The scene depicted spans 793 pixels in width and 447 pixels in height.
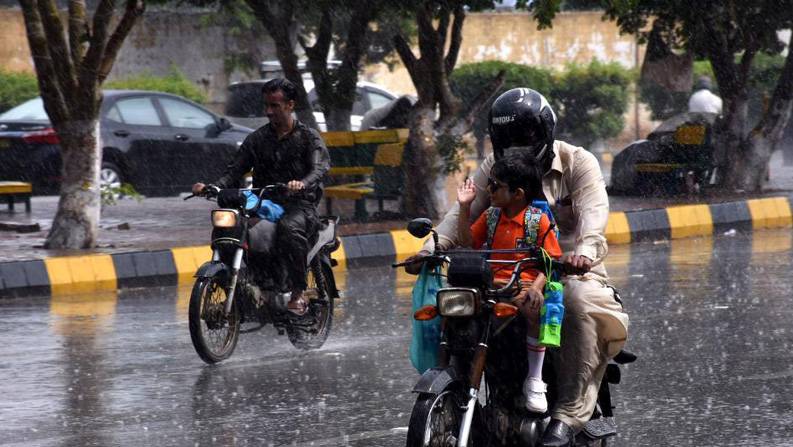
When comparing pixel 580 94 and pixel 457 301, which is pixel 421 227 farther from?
pixel 580 94

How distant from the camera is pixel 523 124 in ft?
17.5

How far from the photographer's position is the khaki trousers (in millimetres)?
5234

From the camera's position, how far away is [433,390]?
4852 millimetres

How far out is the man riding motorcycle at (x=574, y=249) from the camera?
5234mm

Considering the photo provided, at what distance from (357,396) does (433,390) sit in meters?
2.77

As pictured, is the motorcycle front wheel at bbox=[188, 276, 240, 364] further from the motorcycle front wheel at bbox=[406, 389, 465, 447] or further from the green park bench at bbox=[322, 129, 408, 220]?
the green park bench at bbox=[322, 129, 408, 220]

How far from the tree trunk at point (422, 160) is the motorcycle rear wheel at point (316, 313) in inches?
263

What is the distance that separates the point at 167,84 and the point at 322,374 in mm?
26003

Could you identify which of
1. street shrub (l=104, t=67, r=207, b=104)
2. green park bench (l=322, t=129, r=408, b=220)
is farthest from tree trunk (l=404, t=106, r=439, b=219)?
street shrub (l=104, t=67, r=207, b=104)

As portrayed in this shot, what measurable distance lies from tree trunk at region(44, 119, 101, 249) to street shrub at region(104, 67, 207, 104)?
18607 mm

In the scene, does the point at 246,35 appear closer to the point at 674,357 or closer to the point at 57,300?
the point at 57,300

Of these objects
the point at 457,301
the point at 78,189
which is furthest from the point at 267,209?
the point at 78,189

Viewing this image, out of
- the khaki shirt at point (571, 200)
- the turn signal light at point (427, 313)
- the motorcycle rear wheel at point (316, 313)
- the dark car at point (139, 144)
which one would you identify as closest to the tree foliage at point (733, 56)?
the dark car at point (139, 144)

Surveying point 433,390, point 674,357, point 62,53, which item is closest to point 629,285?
point 674,357
